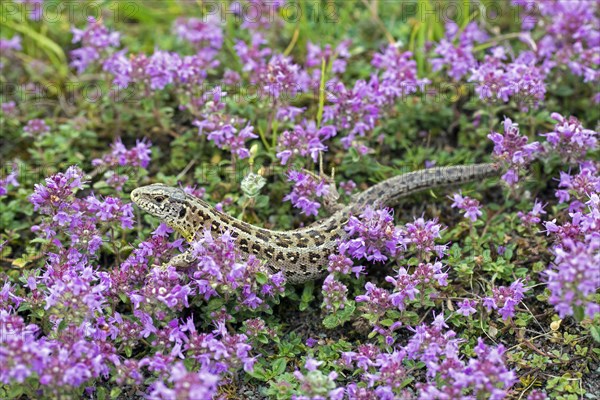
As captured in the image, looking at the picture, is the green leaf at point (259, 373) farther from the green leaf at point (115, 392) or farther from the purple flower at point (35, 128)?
the purple flower at point (35, 128)

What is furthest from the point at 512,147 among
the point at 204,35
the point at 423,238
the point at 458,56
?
the point at 204,35

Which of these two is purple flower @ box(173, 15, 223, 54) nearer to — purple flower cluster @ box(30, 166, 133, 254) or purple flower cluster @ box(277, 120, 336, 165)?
purple flower cluster @ box(277, 120, 336, 165)

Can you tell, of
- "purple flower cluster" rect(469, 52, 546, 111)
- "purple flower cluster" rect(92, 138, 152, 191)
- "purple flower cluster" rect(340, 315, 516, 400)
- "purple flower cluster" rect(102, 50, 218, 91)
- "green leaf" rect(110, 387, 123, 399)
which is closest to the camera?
"purple flower cluster" rect(340, 315, 516, 400)

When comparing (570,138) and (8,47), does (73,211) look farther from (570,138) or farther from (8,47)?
(570,138)

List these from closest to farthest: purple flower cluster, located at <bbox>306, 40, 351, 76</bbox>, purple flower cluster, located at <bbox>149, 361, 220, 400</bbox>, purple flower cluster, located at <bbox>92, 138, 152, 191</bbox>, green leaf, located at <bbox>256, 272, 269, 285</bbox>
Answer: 1. purple flower cluster, located at <bbox>149, 361, 220, 400</bbox>
2. green leaf, located at <bbox>256, 272, 269, 285</bbox>
3. purple flower cluster, located at <bbox>92, 138, 152, 191</bbox>
4. purple flower cluster, located at <bbox>306, 40, 351, 76</bbox>

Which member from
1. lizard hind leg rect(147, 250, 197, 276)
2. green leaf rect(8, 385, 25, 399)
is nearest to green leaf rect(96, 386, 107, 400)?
green leaf rect(8, 385, 25, 399)

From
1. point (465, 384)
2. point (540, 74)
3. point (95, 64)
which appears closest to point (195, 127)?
point (95, 64)

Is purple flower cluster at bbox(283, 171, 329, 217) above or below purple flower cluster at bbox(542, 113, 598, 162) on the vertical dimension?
below
